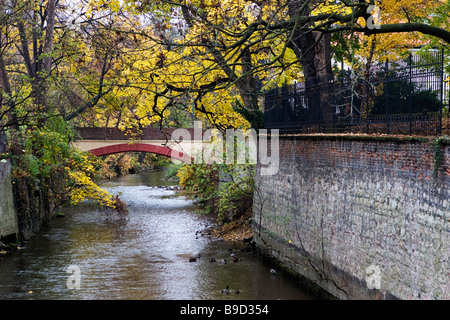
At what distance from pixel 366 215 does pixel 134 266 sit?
675 cm

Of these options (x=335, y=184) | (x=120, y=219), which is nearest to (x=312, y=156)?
→ (x=335, y=184)

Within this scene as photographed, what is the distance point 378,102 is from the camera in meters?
9.50

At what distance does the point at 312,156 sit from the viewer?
11297 millimetres

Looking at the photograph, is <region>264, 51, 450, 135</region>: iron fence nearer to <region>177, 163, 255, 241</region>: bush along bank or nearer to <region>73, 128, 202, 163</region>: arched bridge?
<region>177, 163, 255, 241</region>: bush along bank

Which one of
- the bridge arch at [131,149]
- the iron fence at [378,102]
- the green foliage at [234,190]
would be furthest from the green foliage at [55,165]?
the bridge arch at [131,149]

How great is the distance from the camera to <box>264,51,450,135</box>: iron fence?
8.03m

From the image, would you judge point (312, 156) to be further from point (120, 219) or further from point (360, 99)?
point (120, 219)

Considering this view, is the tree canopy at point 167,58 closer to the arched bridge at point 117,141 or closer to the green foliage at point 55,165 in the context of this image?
the green foliage at point 55,165

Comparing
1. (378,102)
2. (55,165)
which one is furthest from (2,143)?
(378,102)

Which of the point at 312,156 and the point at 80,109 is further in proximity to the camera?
the point at 80,109

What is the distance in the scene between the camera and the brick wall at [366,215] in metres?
7.18

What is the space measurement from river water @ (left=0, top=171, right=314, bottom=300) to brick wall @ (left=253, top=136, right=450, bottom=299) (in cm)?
104

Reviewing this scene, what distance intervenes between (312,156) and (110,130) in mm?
21001

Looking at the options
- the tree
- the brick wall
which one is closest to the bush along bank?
the tree
